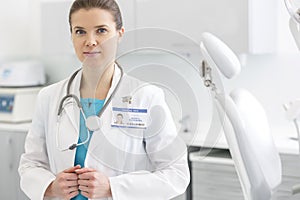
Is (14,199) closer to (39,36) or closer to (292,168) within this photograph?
(39,36)

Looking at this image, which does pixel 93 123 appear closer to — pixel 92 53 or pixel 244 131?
pixel 92 53

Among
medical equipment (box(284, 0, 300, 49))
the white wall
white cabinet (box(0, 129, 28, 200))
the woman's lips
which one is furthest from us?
the white wall

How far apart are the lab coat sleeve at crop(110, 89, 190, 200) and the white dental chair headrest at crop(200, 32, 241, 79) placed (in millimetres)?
161

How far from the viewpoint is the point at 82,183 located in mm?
1378

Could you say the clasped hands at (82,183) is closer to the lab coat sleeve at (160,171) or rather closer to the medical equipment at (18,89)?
the lab coat sleeve at (160,171)

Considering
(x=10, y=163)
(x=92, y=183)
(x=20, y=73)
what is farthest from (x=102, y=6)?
(x=20, y=73)

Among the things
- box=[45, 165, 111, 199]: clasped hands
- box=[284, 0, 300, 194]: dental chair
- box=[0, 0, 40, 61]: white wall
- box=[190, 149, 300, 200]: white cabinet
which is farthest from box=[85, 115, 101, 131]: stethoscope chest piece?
box=[0, 0, 40, 61]: white wall

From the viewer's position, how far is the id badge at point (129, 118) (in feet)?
4.50

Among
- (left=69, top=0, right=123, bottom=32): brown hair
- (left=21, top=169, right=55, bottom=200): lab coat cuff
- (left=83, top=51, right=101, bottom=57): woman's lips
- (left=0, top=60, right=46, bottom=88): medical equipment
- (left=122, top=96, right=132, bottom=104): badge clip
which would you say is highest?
(left=69, top=0, right=123, bottom=32): brown hair

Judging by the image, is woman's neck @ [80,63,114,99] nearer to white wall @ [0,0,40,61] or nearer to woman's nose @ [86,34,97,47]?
woman's nose @ [86,34,97,47]

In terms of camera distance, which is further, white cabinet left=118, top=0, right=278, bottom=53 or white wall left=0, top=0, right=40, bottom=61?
white wall left=0, top=0, right=40, bottom=61

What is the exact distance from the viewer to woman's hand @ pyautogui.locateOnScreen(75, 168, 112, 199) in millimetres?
1367

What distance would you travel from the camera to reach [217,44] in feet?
4.78

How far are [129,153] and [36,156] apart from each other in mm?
289
